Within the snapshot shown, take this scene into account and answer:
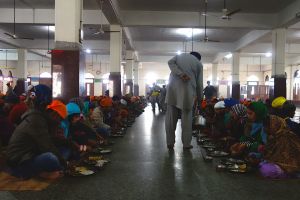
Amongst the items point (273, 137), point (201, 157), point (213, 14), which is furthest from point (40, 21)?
point (273, 137)

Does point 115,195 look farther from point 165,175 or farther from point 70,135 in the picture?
point 70,135

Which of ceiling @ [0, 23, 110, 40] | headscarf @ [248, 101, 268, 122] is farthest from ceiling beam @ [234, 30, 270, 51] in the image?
headscarf @ [248, 101, 268, 122]

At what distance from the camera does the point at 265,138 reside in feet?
14.1

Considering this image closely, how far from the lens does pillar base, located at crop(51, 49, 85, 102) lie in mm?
6816

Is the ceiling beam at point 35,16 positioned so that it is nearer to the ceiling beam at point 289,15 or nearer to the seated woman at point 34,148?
the ceiling beam at point 289,15

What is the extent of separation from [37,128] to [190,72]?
2.98m

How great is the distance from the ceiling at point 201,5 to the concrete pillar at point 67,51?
564cm

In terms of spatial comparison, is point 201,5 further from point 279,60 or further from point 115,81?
point 115,81

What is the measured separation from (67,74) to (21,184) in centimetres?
390

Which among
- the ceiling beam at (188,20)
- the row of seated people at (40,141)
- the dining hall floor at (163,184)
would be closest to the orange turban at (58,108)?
the row of seated people at (40,141)

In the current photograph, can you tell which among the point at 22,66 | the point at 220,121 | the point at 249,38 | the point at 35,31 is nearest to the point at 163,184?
the point at 220,121

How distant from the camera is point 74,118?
4.73 m

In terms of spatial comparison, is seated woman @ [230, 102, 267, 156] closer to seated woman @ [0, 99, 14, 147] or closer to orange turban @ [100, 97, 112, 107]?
seated woman @ [0, 99, 14, 147]

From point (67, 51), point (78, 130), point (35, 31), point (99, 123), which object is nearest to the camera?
point (78, 130)
